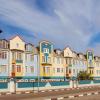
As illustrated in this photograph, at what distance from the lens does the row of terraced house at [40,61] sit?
198ft

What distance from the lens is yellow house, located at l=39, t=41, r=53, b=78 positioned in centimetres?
6888

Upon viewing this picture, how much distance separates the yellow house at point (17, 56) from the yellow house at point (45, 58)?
6.41m

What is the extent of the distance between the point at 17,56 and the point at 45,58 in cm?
918

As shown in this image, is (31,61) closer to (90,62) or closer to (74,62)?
(74,62)

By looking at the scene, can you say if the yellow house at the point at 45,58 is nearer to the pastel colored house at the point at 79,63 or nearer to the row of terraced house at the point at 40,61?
the row of terraced house at the point at 40,61

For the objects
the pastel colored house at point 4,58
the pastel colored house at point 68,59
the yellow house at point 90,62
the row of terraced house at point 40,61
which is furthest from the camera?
the yellow house at point 90,62

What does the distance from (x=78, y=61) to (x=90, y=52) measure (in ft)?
24.7

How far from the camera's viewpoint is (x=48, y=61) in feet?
231

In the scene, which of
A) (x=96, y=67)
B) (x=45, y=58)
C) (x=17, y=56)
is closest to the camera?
(x=17, y=56)

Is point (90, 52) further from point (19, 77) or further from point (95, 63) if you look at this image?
point (19, 77)

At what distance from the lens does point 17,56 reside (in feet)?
204

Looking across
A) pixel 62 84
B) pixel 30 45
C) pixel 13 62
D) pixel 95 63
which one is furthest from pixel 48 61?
pixel 95 63

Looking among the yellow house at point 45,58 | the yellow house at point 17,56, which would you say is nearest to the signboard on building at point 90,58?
the yellow house at point 45,58

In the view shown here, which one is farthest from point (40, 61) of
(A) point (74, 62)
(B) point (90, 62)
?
(B) point (90, 62)
